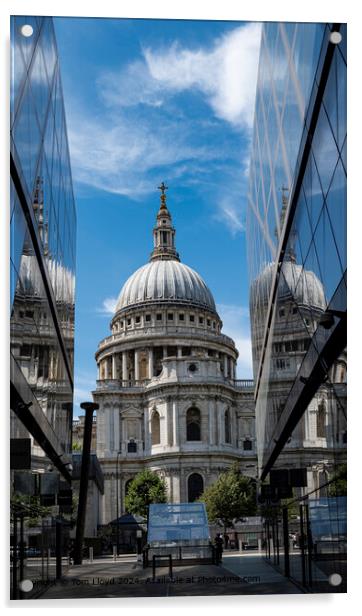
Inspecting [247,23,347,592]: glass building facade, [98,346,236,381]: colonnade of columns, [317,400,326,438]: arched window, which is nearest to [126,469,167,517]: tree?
[247,23,347,592]: glass building facade

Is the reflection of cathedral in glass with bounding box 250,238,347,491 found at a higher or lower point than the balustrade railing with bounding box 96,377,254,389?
lower

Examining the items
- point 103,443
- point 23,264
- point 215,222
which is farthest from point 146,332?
point 23,264

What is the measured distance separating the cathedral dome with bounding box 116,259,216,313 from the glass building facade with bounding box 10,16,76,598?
62.3 m

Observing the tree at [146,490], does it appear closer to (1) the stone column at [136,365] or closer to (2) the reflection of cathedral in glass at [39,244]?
(2) the reflection of cathedral in glass at [39,244]

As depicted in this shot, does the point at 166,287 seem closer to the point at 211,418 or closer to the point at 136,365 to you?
the point at 136,365

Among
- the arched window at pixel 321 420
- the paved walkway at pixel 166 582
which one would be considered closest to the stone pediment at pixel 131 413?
the paved walkway at pixel 166 582

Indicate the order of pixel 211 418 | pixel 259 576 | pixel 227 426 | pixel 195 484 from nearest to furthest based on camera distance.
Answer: pixel 259 576 → pixel 227 426 → pixel 211 418 → pixel 195 484

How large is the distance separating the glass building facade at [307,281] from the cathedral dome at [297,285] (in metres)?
0.02

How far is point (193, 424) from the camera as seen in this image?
215 feet

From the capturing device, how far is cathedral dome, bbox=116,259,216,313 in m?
86.1

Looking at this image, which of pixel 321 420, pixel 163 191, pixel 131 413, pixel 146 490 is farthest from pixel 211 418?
pixel 321 420

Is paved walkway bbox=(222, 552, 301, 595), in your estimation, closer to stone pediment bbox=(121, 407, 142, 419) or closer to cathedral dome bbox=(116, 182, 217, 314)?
stone pediment bbox=(121, 407, 142, 419)

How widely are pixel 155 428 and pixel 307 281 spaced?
48.8 m

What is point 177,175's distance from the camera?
65.1ft
